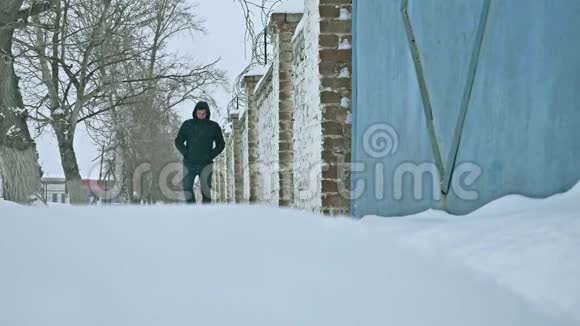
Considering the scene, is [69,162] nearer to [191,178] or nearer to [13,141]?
[13,141]

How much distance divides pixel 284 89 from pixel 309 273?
4.93m

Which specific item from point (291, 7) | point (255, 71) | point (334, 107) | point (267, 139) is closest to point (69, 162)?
point (255, 71)

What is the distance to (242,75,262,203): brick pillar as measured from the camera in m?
10.3

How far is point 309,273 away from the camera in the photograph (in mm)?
2273

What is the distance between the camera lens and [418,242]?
2.75m

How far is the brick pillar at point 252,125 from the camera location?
33.8ft

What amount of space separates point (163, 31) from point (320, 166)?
16639 mm

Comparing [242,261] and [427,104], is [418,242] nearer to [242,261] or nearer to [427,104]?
[242,261]

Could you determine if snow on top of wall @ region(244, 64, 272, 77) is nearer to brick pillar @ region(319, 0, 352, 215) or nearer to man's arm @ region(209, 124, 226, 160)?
man's arm @ region(209, 124, 226, 160)

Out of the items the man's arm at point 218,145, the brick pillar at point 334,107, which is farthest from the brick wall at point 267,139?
the brick pillar at point 334,107

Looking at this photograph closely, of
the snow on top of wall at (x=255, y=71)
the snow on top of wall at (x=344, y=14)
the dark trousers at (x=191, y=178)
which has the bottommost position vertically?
the dark trousers at (x=191, y=178)

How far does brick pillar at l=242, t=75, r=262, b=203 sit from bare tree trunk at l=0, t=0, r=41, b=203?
326 cm

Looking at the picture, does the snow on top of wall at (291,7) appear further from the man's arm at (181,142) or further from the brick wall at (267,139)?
the man's arm at (181,142)

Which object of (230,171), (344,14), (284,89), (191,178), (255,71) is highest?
(255,71)
